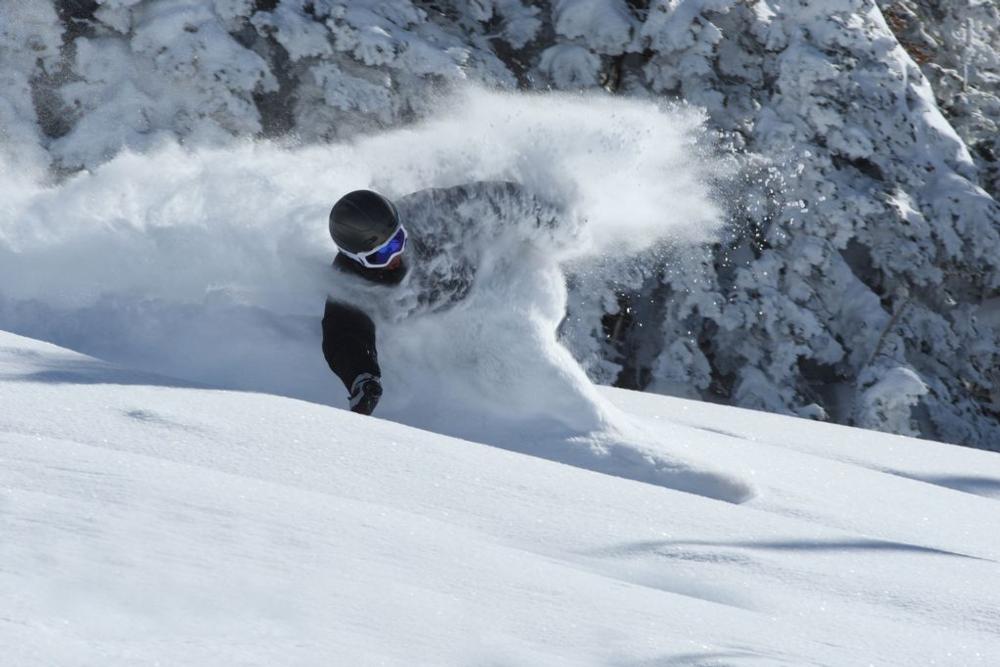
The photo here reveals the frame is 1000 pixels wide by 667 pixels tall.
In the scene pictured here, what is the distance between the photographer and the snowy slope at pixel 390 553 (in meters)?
1.86

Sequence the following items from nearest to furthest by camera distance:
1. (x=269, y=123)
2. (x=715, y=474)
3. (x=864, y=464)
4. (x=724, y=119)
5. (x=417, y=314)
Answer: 1. (x=715, y=474)
2. (x=417, y=314)
3. (x=864, y=464)
4. (x=269, y=123)
5. (x=724, y=119)

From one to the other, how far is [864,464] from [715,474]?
4.90ft

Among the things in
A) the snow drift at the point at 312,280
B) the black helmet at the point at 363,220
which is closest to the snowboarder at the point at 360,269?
the black helmet at the point at 363,220

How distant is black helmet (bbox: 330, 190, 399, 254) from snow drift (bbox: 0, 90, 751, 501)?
0.37m

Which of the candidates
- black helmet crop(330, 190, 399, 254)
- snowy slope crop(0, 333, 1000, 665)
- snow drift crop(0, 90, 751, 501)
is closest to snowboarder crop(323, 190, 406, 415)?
black helmet crop(330, 190, 399, 254)

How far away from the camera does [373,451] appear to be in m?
3.23

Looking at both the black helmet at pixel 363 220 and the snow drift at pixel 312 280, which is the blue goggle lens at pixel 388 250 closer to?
the black helmet at pixel 363 220

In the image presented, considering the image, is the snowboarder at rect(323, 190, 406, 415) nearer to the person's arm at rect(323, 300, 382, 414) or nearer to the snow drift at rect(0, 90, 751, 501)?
the person's arm at rect(323, 300, 382, 414)

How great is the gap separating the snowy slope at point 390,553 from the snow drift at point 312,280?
0.69 meters

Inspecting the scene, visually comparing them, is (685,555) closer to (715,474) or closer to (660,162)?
(715,474)

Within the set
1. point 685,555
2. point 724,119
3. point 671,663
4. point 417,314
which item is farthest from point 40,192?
point 724,119

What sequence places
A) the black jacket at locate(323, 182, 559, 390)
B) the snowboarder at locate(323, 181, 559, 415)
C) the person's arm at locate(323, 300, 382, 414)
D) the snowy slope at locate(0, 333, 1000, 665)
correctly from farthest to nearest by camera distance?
the black jacket at locate(323, 182, 559, 390) < the snowboarder at locate(323, 181, 559, 415) < the person's arm at locate(323, 300, 382, 414) < the snowy slope at locate(0, 333, 1000, 665)

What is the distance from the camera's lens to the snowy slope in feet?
6.09

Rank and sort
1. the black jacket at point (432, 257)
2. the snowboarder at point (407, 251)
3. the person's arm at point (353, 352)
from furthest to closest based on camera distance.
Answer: the black jacket at point (432, 257) < the snowboarder at point (407, 251) < the person's arm at point (353, 352)
